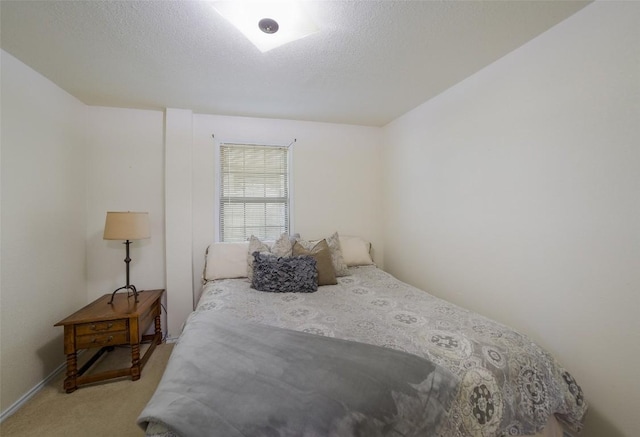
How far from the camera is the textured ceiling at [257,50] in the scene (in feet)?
4.58

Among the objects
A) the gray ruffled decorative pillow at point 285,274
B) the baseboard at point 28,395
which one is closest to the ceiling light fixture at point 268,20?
the gray ruffled decorative pillow at point 285,274

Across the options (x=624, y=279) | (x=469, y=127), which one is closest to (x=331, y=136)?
(x=469, y=127)

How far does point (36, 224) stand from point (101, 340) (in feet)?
3.32

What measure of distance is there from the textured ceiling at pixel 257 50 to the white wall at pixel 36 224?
9.3 inches

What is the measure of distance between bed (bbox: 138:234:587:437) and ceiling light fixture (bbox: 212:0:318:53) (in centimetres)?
169

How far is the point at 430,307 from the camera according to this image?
1.68 meters

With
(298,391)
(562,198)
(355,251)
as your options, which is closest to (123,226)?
(298,391)

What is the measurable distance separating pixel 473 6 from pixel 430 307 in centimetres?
174

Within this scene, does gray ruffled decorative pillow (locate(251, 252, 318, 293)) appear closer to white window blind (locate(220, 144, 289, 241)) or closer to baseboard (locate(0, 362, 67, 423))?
white window blind (locate(220, 144, 289, 241))

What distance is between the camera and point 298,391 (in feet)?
3.07

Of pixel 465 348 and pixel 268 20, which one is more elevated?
pixel 268 20

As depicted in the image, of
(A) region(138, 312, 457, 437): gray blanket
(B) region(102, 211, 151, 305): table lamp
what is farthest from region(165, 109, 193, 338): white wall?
(A) region(138, 312, 457, 437): gray blanket

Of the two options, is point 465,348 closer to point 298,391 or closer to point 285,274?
point 298,391

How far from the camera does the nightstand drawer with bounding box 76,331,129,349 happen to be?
190 cm
